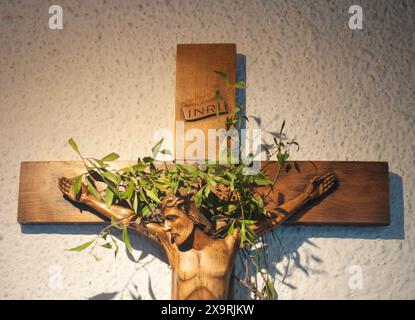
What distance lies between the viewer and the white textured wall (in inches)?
42.0

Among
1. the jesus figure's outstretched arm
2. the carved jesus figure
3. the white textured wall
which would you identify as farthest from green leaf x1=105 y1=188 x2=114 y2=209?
the jesus figure's outstretched arm

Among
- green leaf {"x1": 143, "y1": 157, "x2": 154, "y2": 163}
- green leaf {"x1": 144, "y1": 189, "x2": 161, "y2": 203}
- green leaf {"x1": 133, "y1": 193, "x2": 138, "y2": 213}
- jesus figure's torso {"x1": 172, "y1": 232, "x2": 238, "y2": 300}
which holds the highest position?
green leaf {"x1": 143, "y1": 157, "x2": 154, "y2": 163}

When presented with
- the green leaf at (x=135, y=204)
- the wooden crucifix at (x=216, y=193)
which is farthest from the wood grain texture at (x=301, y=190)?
the green leaf at (x=135, y=204)

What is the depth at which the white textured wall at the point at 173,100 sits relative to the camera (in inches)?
42.0

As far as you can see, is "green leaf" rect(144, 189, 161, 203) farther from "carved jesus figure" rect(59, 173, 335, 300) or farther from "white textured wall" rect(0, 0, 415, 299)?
"white textured wall" rect(0, 0, 415, 299)

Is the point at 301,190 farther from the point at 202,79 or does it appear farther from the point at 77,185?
the point at 77,185

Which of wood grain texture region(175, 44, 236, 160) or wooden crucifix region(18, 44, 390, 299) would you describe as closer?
wooden crucifix region(18, 44, 390, 299)

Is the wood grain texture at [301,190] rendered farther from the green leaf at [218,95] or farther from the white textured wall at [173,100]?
the green leaf at [218,95]

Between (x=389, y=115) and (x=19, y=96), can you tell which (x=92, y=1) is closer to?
(x=19, y=96)

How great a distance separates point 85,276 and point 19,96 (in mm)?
442

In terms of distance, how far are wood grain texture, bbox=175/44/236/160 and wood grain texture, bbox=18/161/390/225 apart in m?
0.15

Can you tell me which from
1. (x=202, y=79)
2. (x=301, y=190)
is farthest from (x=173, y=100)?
(x=301, y=190)

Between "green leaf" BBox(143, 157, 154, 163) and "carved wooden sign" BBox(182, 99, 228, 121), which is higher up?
"carved wooden sign" BBox(182, 99, 228, 121)
